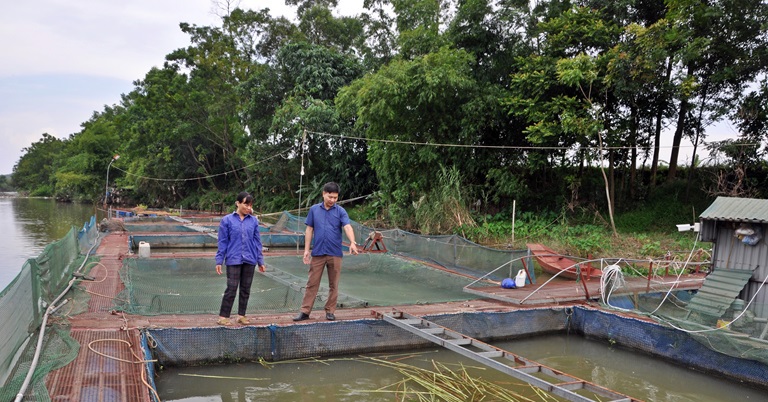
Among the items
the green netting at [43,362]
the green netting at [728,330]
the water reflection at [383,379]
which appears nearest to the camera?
the green netting at [43,362]

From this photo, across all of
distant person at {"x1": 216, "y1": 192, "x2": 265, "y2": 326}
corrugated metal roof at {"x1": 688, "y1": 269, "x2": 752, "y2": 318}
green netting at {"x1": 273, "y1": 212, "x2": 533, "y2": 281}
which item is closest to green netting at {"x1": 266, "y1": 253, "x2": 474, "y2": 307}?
green netting at {"x1": 273, "y1": 212, "x2": 533, "y2": 281}

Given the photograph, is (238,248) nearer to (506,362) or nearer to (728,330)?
(506,362)

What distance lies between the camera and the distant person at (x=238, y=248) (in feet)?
17.7

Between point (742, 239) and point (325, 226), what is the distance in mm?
5364

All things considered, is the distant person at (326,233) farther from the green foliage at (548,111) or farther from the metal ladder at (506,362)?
the green foliage at (548,111)

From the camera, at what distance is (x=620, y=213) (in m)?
16.7

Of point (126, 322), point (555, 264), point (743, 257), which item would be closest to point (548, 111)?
point (555, 264)

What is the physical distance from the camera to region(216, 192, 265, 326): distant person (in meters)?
5.39

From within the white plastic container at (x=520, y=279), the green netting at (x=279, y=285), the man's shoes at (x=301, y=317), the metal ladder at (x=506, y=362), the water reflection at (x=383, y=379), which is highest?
the white plastic container at (x=520, y=279)

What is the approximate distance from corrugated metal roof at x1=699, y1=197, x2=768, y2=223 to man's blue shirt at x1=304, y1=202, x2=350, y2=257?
16.0ft

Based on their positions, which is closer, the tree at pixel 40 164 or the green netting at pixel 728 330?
the green netting at pixel 728 330

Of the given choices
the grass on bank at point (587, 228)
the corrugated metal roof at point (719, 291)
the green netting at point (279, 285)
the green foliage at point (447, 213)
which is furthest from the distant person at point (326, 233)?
the green foliage at point (447, 213)

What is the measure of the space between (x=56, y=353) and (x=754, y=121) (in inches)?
645

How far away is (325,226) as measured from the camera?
5684 mm
